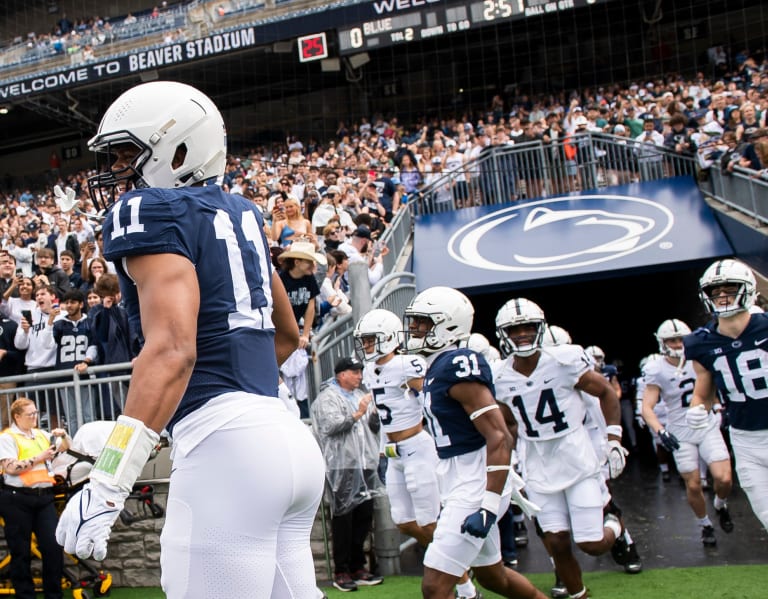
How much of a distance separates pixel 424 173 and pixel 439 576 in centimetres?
1195

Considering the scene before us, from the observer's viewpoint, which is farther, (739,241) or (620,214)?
(620,214)

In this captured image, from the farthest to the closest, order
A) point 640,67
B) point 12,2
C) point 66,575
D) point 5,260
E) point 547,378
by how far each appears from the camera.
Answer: point 12,2 → point 640,67 → point 5,260 → point 66,575 → point 547,378

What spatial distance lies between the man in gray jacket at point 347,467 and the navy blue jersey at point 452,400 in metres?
2.70

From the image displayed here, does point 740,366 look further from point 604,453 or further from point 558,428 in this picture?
point 604,453

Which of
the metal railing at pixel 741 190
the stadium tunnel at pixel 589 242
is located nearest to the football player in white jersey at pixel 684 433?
the stadium tunnel at pixel 589 242

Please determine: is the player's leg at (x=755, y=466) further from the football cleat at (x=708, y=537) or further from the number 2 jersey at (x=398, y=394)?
the number 2 jersey at (x=398, y=394)

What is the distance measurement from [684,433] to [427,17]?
49.9ft

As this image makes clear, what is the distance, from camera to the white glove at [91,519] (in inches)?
83.7

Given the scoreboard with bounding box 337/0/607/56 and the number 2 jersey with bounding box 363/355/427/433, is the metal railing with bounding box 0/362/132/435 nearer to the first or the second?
the number 2 jersey with bounding box 363/355/427/433

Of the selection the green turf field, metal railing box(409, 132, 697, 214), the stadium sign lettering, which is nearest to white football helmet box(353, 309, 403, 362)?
the green turf field

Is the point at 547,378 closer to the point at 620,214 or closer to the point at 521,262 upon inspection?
the point at 521,262

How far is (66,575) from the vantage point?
26.2 feet

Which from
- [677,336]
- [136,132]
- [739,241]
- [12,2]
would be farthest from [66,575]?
[12,2]

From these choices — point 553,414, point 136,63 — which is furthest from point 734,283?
point 136,63
